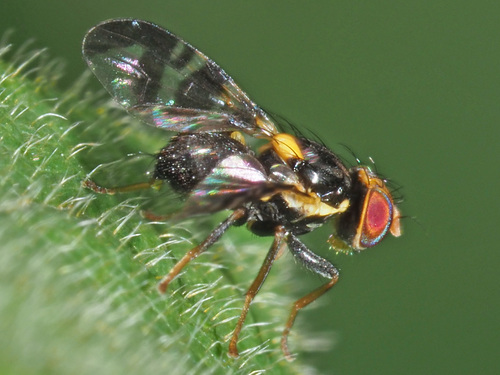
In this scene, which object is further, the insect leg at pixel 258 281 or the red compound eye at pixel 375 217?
the red compound eye at pixel 375 217

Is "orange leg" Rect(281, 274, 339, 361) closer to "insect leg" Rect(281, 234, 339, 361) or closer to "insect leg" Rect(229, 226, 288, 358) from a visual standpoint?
"insect leg" Rect(281, 234, 339, 361)

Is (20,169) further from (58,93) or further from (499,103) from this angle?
(499,103)

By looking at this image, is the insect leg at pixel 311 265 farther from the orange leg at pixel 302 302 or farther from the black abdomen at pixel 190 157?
the black abdomen at pixel 190 157

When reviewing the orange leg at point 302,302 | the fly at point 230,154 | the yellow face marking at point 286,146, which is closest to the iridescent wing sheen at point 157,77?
the fly at point 230,154

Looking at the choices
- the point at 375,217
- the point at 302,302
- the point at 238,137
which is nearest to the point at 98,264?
the point at 238,137

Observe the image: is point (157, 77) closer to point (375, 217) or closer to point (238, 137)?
point (238, 137)

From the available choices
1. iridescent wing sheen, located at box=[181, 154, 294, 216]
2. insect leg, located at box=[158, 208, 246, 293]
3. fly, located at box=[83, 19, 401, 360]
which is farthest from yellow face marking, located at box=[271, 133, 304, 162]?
insect leg, located at box=[158, 208, 246, 293]
